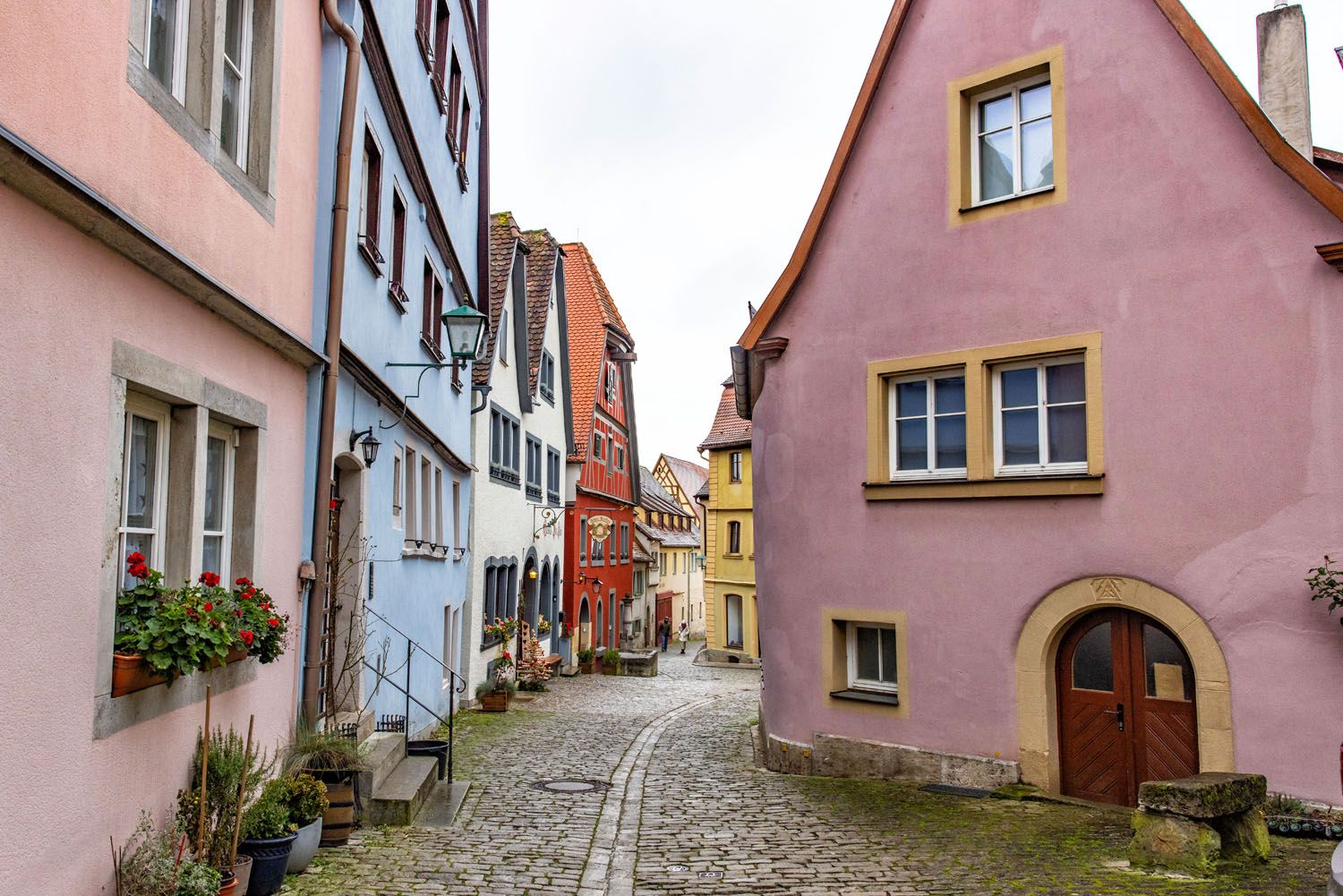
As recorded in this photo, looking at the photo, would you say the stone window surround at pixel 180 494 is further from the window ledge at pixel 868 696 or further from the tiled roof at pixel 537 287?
the tiled roof at pixel 537 287

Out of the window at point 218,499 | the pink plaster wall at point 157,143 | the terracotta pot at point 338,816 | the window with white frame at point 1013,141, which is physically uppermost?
the window with white frame at point 1013,141

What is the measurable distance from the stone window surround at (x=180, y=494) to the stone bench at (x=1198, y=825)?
20.5 ft

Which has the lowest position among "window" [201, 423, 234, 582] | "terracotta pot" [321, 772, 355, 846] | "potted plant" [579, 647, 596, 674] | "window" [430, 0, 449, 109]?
"potted plant" [579, 647, 596, 674]

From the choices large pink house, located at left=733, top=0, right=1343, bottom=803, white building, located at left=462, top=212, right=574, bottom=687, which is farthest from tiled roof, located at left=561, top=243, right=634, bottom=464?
large pink house, located at left=733, top=0, right=1343, bottom=803

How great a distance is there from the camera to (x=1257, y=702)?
357 inches

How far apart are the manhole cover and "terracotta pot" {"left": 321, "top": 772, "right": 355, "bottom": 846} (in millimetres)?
3258

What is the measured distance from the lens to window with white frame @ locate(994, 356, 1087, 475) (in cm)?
1045

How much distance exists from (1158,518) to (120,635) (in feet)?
27.4

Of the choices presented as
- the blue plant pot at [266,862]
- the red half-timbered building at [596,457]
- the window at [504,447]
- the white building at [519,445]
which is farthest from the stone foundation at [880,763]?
the red half-timbered building at [596,457]

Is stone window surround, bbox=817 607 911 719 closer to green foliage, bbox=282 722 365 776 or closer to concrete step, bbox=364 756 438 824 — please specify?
concrete step, bbox=364 756 438 824

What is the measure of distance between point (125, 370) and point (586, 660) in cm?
2867

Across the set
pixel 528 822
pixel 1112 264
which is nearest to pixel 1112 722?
pixel 1112 264

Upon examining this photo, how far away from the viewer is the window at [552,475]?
29.4 meters

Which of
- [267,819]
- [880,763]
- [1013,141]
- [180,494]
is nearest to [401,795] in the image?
[267,819]
